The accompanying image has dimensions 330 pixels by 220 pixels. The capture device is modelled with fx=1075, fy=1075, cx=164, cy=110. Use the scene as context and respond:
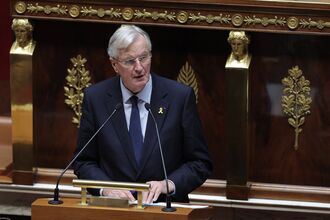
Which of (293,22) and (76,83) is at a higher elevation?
(293,22)

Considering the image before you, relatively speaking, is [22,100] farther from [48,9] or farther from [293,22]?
[293,22]

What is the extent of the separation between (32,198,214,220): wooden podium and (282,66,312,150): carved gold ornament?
4.32 feet

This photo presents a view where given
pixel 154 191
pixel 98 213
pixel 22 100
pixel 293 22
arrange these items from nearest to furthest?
pixel 98 213 < pixel 154 191 < pixel 293 22 < pixel 22 100

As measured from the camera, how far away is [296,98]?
158 inches

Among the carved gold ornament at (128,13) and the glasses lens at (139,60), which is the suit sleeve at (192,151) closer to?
the glasses lens at (139,60)

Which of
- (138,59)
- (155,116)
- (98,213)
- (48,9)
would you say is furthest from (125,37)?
(48,9)

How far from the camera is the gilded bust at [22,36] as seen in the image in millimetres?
4039

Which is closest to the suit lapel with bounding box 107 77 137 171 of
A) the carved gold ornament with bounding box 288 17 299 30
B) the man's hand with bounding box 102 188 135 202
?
the man's hand with bounding box 102 188 135 202

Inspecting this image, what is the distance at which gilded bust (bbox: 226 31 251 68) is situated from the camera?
154 inches

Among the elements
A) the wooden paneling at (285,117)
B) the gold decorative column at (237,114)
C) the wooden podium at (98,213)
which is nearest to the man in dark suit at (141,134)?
the wooden podium at (98,213)

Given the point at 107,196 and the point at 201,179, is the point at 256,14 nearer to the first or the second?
the point at 201,179

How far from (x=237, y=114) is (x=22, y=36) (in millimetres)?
860

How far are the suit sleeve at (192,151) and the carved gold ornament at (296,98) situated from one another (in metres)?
0.88

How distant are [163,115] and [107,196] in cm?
34
